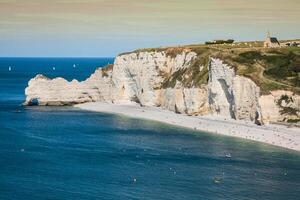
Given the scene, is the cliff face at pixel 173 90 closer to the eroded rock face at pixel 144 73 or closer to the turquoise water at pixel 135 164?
the eroded rock face at pixel 144 73

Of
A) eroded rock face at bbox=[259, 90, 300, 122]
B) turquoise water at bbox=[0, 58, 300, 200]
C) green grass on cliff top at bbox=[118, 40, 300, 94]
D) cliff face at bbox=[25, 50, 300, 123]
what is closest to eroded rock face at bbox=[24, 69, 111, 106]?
cliff face at bbox=[25, 50, 300, 123]

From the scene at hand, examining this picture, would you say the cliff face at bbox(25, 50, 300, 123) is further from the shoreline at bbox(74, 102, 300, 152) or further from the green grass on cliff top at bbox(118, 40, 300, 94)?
the shoreline at bbox(74, 102, 300, 152)

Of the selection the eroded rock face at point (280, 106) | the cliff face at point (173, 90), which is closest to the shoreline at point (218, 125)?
the eroded rock face at point (280, 106)

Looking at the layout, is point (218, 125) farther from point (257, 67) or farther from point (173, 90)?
point (173, 90)

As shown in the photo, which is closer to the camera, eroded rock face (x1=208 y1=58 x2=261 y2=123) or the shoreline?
the shoreline

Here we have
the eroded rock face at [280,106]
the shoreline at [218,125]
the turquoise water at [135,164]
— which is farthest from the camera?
the eroded rock face at [280,106]

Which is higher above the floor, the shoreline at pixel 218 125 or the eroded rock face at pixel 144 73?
the eroded rock face at pixel 144 73

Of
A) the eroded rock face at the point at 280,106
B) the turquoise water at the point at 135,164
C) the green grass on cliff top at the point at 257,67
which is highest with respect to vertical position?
the green grass on cliff top at the point at 257,67
